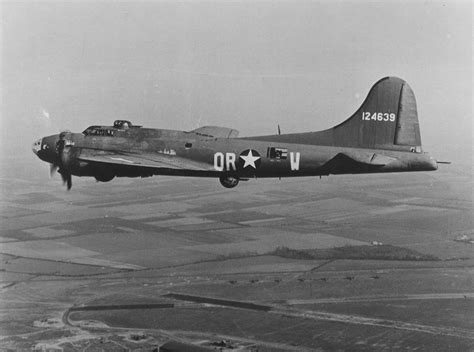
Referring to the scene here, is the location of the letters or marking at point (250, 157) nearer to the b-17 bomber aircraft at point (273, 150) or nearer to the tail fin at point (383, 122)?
the b-17 bomber aircraft at point (273, 150)

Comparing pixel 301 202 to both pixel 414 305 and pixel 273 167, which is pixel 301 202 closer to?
pixel 414 305

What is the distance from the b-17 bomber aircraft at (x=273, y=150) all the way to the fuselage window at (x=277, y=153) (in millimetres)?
67

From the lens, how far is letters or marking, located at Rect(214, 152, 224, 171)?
132 feet

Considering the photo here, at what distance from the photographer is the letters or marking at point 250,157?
39875 millimetres

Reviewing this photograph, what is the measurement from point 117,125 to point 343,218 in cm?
13797

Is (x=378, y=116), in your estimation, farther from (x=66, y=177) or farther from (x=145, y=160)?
(x=66, y=177)

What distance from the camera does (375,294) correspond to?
10962 cm

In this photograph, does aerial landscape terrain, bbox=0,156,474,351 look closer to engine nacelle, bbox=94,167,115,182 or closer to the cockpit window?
the cockpit window

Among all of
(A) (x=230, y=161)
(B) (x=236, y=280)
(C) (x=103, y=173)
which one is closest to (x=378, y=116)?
(A) (x=230, y=161)

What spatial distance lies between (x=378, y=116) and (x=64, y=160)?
2169cm

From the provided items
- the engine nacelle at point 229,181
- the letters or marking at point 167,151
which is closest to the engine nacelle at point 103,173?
the letters or marking at point 167,151

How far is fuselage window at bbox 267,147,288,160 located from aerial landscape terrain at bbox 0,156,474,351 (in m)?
53.0

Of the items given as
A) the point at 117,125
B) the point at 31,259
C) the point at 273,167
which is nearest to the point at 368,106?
the point at 273,167

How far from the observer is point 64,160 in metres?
41.1
